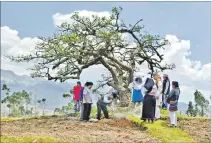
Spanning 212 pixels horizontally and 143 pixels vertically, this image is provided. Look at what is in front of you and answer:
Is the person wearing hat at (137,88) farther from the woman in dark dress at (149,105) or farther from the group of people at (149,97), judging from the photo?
the woman in dark dress at (149,105)

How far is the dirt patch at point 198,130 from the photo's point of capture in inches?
591

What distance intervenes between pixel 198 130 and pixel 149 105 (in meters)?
2.53

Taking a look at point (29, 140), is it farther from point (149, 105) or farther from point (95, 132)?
point (149, 105)

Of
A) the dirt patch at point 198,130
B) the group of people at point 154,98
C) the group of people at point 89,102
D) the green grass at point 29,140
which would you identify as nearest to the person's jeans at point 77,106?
the group of people at point 89,102

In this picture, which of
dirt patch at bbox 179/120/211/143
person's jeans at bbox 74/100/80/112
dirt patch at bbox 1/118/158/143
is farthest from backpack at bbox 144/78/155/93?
person's jeans at bbox 74/100/80/112

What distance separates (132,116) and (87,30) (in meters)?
6.82

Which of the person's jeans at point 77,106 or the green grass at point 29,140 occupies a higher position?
the person's jeans at point 77,106

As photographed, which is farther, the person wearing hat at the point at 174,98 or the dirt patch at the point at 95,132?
the person wearing hat at the point at 174,98

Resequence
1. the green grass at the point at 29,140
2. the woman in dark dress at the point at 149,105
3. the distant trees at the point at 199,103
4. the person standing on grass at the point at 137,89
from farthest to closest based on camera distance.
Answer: the distant trees at the point at 199,103 → the person standing on grass at the point at 137,89 → the woman in dark dress at the point at 149,105 → the green grass at the point at 29,140

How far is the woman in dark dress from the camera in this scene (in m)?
18.4

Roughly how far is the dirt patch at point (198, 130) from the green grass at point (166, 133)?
14.0 inches

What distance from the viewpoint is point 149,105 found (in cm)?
1845

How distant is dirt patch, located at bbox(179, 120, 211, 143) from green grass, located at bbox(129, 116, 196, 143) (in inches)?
14.0

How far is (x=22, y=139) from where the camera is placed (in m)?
13.4
